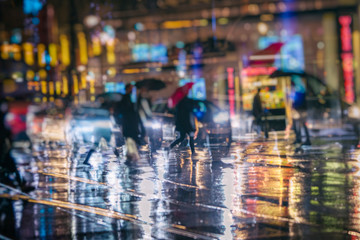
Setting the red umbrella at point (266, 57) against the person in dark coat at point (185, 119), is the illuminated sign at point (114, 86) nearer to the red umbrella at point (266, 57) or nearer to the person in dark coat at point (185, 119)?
the red umbrella at point (266, 57)

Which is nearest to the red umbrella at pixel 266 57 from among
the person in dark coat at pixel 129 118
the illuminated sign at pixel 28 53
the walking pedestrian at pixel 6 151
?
the person in dark coat at pixel 129 118

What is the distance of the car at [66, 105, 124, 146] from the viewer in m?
16.2

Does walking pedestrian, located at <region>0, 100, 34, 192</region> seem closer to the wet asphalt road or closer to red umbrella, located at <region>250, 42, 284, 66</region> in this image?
the wet asphalt road

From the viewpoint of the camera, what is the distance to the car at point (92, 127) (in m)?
16.2

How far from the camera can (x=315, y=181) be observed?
425 inches

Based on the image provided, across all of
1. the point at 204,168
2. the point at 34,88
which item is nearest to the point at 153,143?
the point at 204,168

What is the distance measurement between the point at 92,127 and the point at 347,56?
2252 cm

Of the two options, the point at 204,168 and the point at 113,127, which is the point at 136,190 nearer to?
the point at 204,168

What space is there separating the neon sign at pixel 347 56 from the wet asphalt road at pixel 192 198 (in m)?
18.9

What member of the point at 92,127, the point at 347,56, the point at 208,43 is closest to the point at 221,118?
the point at 92,127

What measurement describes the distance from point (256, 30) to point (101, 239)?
129ft

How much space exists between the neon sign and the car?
57.7 ft

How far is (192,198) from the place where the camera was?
9.25m

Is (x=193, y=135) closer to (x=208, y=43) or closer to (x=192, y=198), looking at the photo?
(x=192, y=198)
